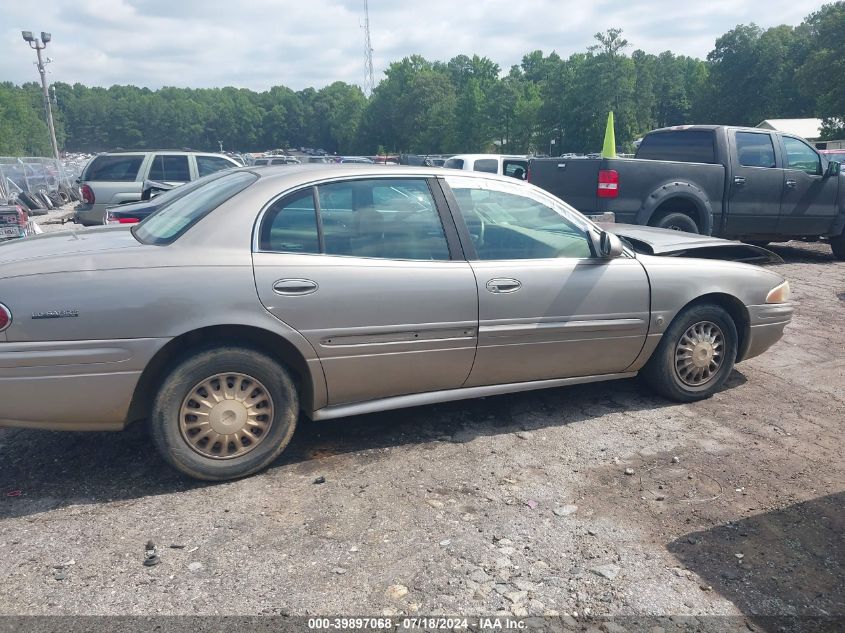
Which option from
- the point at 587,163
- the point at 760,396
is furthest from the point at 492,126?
the point at 760,396

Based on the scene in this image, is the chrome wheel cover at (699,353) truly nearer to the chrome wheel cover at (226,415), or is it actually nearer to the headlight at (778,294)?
the headlight at (778,294)

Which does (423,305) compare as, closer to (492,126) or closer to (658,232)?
(658,232)

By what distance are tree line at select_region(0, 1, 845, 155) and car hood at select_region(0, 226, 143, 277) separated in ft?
182

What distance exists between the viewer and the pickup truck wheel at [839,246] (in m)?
11.0

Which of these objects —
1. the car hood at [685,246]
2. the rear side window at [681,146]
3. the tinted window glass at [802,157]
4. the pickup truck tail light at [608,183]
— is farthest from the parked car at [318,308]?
the tinted window glass at [802,157]

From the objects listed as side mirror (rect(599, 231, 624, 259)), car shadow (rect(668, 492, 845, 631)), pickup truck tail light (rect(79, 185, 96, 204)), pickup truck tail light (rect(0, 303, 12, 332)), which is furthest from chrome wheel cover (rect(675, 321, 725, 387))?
pickup truck tail light (rect(79, 185, 96, 204))

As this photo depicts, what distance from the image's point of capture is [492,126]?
225ft

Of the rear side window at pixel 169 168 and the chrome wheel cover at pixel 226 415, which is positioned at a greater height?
the rear side window at pixel 169 168

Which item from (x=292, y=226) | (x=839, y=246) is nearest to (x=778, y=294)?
(x=292, y=226)

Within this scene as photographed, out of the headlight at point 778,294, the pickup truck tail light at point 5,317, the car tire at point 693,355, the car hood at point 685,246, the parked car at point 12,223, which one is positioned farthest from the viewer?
the parked car at point 12,223

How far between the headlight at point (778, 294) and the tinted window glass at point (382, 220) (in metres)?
2.63

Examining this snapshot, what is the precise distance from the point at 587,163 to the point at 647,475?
Result: 5.91m

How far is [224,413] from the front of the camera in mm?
3598

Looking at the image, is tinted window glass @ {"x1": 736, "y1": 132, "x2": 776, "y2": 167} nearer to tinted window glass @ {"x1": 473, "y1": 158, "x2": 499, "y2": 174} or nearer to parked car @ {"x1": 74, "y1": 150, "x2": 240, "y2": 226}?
tinted window glass @ {"x1": 473, "y1": 158, "x2": 499, "y2": 174}
